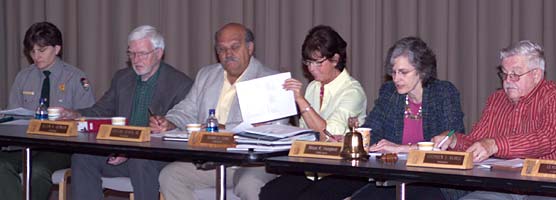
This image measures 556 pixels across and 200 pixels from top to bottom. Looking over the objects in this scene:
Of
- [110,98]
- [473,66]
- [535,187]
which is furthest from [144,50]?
[535,187]

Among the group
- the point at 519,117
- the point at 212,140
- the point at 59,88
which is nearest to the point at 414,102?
the point at 519,117

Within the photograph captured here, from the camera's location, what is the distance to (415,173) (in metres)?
3.15

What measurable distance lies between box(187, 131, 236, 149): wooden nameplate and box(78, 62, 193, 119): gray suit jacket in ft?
3.84

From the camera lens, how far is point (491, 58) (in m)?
5.67

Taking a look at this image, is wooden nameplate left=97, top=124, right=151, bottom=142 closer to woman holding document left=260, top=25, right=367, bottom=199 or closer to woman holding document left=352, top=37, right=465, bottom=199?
woman holding document left=260, top=25, right=367, bottom=199

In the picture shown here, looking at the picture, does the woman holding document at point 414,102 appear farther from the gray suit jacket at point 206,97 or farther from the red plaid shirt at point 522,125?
the gray suit jacket at point 206,97

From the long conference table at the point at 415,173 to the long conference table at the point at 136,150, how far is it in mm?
187

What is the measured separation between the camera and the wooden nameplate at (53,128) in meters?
4.49

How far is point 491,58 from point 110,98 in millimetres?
2420

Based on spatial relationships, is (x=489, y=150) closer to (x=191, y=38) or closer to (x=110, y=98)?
(x=110, y=98)

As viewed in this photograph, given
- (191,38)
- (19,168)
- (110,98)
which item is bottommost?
(19,168)

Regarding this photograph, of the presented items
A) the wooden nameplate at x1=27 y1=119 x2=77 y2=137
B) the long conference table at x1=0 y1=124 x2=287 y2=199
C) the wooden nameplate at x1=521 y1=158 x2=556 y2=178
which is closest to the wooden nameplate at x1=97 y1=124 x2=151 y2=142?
the long conference table at x1=0 y1=124 x2=287 y2=199

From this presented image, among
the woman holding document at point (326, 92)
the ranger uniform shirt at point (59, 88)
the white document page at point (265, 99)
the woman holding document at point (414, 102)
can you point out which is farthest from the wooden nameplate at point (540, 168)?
the ranger uniform shirt at point (59, 88)

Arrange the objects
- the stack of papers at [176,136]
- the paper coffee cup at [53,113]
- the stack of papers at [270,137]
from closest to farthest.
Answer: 1. the stack of papers at [270,137]
2. the stack of papers at [176,136]
3. the paper coffee cup at [53,113]
